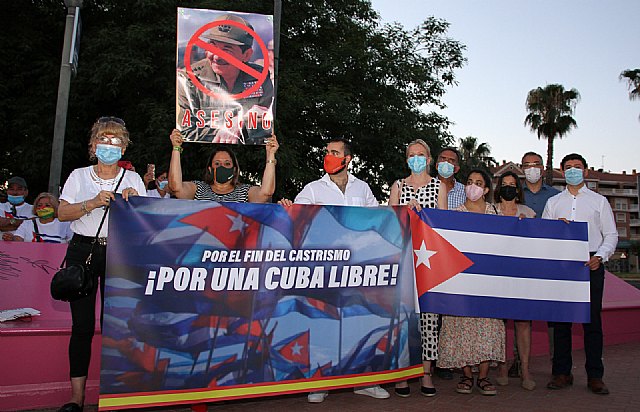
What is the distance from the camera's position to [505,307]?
5254mm

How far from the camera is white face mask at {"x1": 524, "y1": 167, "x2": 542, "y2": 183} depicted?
6.29 meters

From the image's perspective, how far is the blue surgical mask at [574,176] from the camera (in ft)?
18.4

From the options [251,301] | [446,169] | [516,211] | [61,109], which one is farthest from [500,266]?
[61,109]

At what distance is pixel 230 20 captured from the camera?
16.4ft

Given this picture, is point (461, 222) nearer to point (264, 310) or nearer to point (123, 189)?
point (264, 310)

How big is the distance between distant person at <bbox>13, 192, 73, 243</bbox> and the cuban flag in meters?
4.54

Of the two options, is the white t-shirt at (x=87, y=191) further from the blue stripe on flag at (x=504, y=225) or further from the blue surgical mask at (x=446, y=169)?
the blue surgical mask at (x=446, y=169)

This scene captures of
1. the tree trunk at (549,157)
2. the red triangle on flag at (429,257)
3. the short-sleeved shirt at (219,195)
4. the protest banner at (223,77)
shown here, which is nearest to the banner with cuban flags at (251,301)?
the red triangle on flag at (429,257)

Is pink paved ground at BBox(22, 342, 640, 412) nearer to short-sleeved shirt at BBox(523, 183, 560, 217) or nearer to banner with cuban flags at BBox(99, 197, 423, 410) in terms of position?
banner with cuban flags at BBox(99, 197, 423, 410)

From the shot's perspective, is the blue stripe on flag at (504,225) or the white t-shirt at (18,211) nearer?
the blue stripe on flag at (504,225)

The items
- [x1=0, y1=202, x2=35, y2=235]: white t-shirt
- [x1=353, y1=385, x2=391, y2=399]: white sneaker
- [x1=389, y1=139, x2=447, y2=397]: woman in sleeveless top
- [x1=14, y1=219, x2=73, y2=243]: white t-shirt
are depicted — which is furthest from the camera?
[x1=0, y1=202, x2=35, y2=235]: white t-shirt

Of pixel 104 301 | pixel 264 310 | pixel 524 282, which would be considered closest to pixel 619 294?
pixel 524 282

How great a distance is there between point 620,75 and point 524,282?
49956 millimetres

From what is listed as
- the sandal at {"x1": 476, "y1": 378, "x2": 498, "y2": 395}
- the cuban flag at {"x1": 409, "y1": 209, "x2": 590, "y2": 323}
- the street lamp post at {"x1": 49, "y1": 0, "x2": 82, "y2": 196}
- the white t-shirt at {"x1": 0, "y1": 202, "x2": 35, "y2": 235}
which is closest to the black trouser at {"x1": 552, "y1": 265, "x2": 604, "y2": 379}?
the cuban flag at {"x1": 409, "y1": 209, "x2": 590, "y2": 323}
